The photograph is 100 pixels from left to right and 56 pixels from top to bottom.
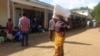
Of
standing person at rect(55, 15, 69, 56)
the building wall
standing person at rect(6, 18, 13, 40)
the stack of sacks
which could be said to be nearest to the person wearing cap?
standing person at rect(55, 15, 69, 56)

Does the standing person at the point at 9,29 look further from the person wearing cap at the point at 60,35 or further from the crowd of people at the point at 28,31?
the person wearing cap at the point at 60,35

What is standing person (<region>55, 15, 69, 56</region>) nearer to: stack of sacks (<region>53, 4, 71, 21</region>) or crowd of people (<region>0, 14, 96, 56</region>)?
crowd of people (<region>0, 14, 96, 56</region>)

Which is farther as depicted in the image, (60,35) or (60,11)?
(60,35)

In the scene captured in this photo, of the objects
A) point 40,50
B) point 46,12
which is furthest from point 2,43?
point 46,12

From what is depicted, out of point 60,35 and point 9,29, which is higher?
point 60,35

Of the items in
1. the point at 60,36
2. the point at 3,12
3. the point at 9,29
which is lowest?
the point at 9,29

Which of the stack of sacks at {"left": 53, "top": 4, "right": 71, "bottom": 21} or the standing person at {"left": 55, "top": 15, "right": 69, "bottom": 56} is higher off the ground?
the stack of sacks at {"left": 53, "top": 4, "right": 71, "bottom": 21}

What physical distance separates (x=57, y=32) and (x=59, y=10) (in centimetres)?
89

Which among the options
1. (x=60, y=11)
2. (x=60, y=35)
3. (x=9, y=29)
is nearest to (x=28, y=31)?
(x=9, y=29)

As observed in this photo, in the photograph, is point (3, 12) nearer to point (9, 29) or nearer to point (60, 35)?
point (9, 29)

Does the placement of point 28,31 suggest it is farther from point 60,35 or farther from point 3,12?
point 3,12

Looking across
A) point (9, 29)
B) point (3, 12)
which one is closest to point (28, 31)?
point (9, 29)

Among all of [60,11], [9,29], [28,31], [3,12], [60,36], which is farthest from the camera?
[3,12]

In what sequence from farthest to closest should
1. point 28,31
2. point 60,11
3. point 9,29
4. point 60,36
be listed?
1. point 9,29
2. point 28,31
3. point 60,36
4. point 60,11
